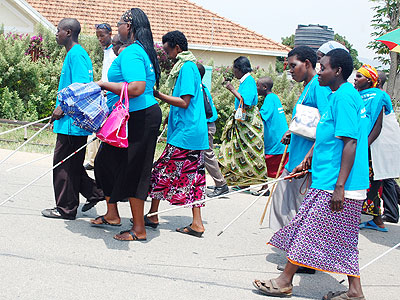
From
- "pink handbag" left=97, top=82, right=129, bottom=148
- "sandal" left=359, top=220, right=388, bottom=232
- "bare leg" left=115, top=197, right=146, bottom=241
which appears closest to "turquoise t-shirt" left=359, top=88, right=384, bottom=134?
"sandal" left=359, top=220, right=388, bottom=232

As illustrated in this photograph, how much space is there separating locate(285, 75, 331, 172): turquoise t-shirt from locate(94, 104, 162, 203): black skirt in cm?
126

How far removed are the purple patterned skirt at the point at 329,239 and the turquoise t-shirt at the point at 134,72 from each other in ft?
5.97

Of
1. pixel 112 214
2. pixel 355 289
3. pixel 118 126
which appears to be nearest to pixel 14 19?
pixel 112 214

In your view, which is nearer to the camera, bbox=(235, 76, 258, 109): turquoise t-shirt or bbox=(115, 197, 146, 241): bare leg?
bbox=(115, 197, 146, 241): bare leg

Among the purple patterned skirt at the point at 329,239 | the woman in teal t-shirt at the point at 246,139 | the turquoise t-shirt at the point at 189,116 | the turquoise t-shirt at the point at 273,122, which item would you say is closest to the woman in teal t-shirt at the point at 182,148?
the turquoise t-shirt at the point at 189,116

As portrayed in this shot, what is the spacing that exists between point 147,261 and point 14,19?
16.4 m

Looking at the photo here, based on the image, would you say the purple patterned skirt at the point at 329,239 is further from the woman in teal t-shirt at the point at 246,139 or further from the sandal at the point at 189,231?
the woman in teal t-shirt at the point at 246,139

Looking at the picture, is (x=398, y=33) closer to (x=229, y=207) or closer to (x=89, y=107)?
(x=229, y=207)

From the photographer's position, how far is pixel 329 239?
3.93 metres

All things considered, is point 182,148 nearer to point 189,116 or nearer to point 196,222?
point 189,116

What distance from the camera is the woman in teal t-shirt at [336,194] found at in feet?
12.5

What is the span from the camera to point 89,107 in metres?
4.59

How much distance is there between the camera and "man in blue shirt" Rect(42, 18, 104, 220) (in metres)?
5.30

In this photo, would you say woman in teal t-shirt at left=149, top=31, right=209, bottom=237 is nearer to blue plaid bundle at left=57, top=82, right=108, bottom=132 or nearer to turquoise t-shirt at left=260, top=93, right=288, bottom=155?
blue plaid bundle at left=57, top=82, right=108, bottom=132
